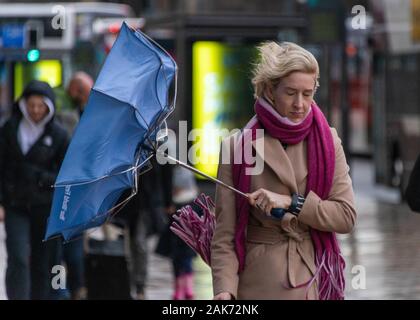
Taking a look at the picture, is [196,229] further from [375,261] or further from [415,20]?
[415,20]

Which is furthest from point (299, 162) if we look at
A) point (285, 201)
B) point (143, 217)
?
point (143, 217)

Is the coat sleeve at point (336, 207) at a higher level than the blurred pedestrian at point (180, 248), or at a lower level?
higher

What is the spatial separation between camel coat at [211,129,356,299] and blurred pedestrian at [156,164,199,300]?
6.90m

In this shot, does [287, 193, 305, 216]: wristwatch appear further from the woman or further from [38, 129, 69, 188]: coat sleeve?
[38, 129, 69, 188]: coat sleeve

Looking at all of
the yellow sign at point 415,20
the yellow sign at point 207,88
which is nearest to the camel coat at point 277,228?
the yellow sign at point 207,88

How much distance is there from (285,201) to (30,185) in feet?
16.3

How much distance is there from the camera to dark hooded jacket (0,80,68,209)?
9.71 m

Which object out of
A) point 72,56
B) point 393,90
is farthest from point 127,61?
point 72,56

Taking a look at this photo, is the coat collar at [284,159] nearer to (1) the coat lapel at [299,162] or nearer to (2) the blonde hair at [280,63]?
(1) the coat lapel at [299,162]

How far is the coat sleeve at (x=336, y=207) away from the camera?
196 inches

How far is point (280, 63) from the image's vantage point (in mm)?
4969

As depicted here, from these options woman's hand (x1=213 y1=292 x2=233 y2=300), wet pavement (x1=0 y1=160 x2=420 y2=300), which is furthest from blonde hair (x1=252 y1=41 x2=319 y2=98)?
wet pavement (x1=0 y1=160 x2=420 y2=300)

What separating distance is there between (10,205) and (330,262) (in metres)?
4.99
